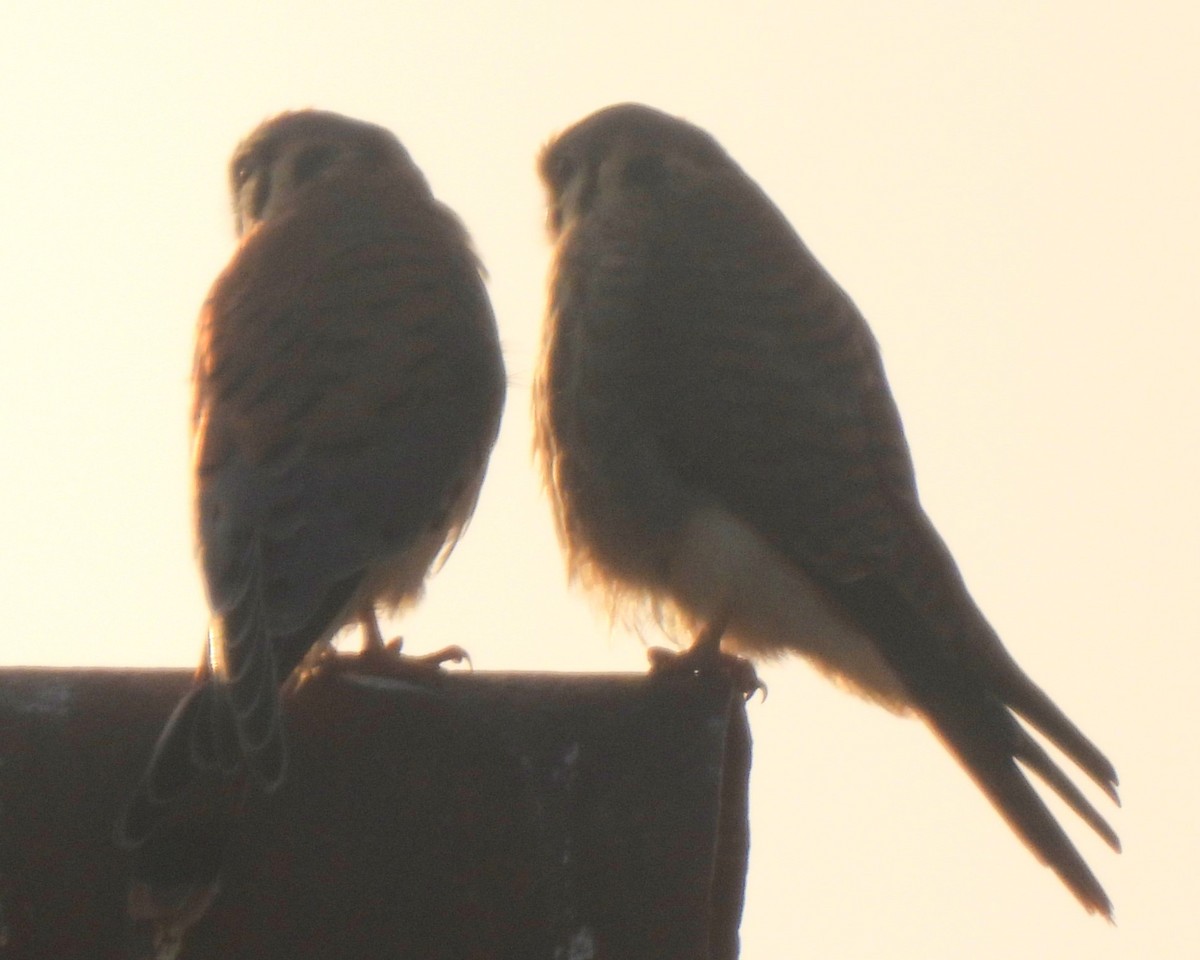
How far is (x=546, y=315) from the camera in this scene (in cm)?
487

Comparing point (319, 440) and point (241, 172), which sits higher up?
point (241, 172)

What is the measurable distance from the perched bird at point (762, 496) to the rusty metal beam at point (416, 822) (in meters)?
1.53

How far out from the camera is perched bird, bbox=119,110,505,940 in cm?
313

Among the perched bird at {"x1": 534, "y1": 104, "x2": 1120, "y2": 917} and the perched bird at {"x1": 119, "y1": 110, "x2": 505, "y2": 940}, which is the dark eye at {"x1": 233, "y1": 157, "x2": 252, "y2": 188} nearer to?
the perched bird at {"x1": 119, "y1": 110, "x2": 505, "y2": 940}

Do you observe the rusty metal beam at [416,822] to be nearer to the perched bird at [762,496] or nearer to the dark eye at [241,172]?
the perched bird at [762,496]

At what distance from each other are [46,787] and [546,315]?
2381 millimetres

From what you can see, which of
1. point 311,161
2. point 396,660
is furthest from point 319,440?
point 311,161

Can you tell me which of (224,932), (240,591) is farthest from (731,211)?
(224,932)

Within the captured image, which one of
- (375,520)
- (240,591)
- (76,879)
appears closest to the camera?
(76,879)

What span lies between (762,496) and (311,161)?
4.76 ft

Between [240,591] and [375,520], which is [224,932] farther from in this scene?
[375,520]

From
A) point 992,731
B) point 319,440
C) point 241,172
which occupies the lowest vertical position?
point 992,731

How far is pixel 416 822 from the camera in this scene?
2725mm

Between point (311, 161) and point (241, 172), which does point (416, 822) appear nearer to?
point (311, 161)
